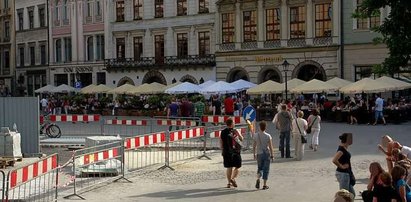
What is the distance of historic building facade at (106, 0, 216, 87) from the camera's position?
4962 cm

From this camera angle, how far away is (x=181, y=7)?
168 ft

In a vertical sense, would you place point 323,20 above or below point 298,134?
above

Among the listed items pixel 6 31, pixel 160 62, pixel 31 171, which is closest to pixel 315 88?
pixel 160 62

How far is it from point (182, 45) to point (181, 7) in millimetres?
2892

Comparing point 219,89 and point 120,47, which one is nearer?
point 219,89

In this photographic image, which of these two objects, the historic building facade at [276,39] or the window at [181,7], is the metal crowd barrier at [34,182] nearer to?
the historic building facade at [276,39]

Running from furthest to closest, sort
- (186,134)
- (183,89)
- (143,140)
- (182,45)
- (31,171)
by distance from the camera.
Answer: (182,45) < (183,89) < (186,134) < (143,140) < (31,171)

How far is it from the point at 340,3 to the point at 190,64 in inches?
498

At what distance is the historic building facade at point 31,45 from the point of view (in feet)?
206

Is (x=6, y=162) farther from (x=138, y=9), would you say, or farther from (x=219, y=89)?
(x=138, y=9)

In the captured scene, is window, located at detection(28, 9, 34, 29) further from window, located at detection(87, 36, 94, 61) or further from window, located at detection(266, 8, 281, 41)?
window, located at detection(266, 8, 281, 41)

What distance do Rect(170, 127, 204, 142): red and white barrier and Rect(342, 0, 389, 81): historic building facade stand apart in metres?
22.7

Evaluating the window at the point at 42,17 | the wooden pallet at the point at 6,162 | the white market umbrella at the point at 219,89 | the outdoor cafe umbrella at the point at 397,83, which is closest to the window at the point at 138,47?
the window at the point at 42,17

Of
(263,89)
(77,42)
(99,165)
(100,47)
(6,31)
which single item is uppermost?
(6,31)
